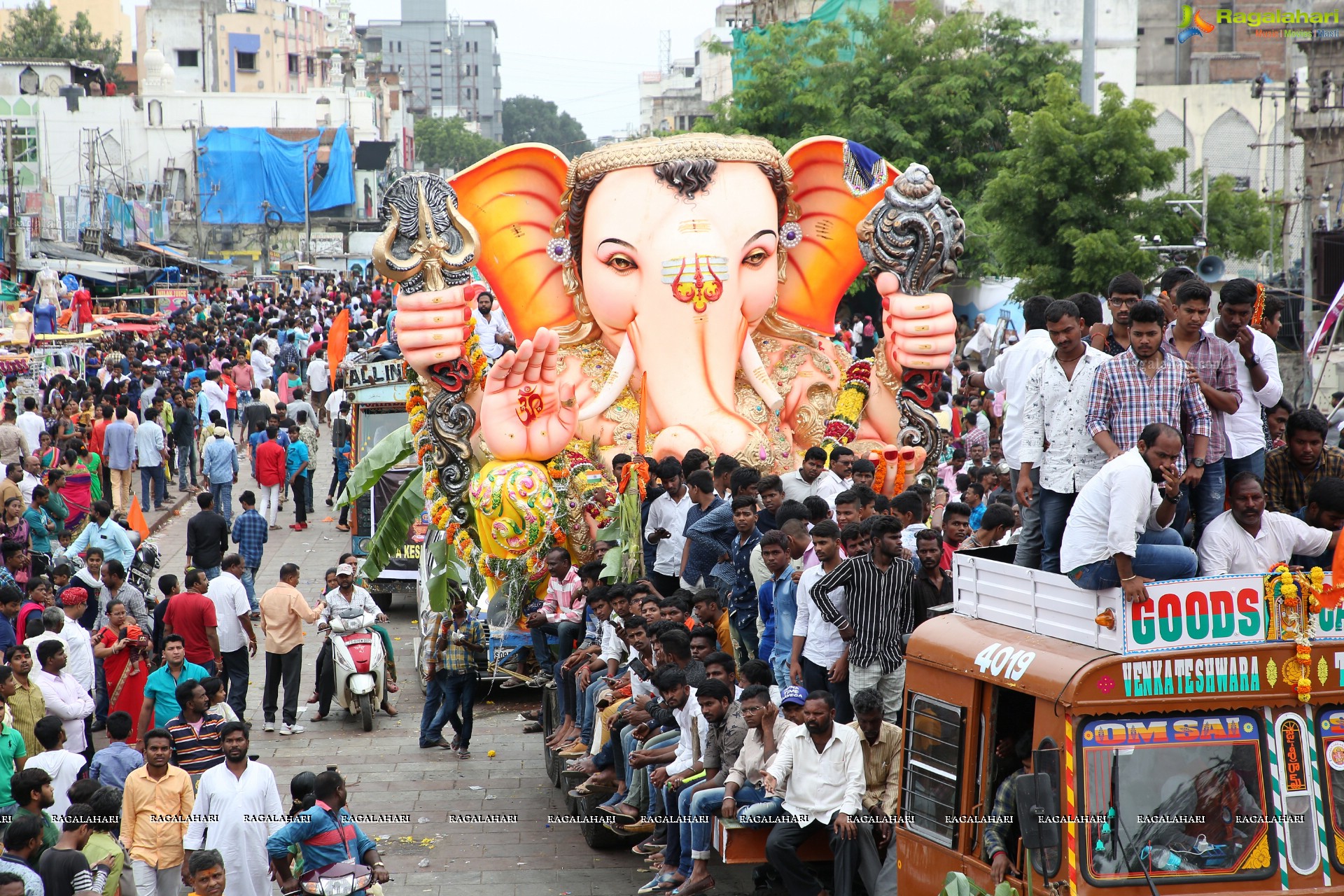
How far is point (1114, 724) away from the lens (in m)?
4.75

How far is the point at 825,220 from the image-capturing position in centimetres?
1220

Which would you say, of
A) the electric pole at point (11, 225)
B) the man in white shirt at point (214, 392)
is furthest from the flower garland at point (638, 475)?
the electric pole at point (11, 225)

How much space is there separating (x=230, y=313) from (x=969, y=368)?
20.3 metres

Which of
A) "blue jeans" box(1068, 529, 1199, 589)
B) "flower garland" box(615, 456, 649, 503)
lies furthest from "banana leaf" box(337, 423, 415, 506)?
"blue jeans" box(1068, 529, 1199, 589)

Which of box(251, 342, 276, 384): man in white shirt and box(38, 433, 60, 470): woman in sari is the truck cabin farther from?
box(251, 342, 276, 384): man in white shirt

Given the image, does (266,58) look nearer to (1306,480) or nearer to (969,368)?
(969,368)

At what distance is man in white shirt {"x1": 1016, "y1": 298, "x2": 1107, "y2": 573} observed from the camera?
581 cm

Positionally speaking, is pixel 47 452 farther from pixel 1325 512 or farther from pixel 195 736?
pixel 1325 512

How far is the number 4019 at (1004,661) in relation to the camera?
506 centimetres

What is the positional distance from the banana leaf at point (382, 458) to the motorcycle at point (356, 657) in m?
2.15

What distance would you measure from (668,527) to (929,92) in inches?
703

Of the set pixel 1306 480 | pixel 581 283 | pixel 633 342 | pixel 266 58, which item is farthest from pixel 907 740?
pixel 266 58

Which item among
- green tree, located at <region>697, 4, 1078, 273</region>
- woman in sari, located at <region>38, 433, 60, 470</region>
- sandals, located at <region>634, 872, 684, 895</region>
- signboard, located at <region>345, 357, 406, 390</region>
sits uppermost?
green tree, located at <region>697, 4, 1078, 273</region>

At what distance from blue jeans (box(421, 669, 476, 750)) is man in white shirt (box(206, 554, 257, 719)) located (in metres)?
1.46
